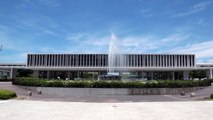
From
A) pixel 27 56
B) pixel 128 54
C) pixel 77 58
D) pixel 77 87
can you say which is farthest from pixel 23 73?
pixel 77 87

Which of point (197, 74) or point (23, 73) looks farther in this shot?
point (197, 74)

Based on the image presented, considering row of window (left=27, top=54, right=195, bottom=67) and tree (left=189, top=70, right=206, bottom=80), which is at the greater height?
row of window (left=27, top=54, right=195, bottom=67)

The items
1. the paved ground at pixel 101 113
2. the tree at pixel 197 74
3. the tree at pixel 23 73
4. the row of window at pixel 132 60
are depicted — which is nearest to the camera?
the paved ground at pixel 101 113

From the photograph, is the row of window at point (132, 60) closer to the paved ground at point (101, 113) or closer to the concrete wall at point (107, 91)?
the concrete wall at point (107, 91)

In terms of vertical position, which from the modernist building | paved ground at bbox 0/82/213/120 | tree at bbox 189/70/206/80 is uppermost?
the modernist building

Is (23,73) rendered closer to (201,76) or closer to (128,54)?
(128,54)

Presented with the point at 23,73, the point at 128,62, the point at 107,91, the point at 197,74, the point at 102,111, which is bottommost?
the point at 102,111

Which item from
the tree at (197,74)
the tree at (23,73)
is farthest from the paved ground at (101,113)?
the tree at (197,74)

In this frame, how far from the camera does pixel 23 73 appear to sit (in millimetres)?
90562

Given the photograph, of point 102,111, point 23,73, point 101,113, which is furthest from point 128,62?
point 101,113

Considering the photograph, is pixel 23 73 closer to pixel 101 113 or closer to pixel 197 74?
pixel 197 74

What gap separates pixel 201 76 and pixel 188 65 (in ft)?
104

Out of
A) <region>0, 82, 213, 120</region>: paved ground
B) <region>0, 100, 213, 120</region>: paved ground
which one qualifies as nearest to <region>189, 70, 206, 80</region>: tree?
<region>0, 82, 213, 120</region>: paved ground

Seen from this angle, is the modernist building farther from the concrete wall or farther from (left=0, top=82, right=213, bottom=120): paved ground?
(left=0, top=82, right=213, bottom=120): paved ground
